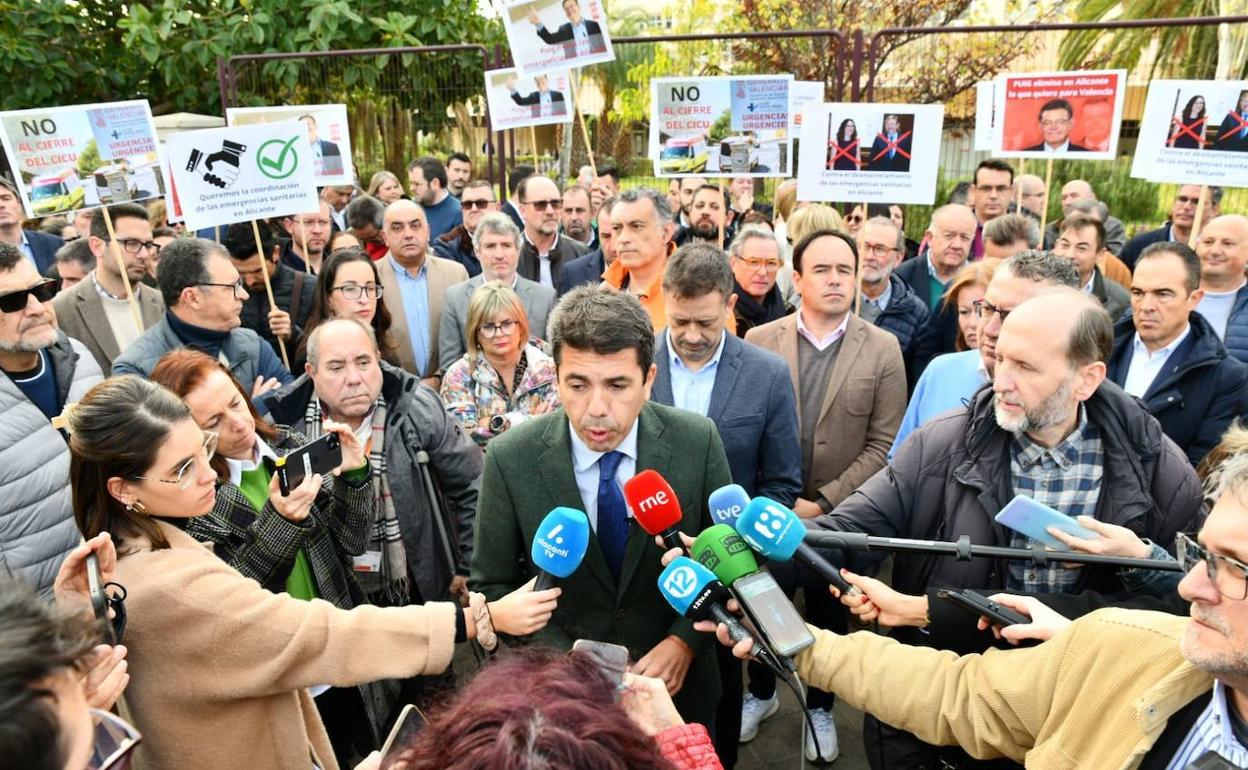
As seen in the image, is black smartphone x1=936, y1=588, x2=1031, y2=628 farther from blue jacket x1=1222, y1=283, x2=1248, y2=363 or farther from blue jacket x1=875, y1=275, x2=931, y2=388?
blue jacket x1=1222, y1=283, x2=1248, y2=363

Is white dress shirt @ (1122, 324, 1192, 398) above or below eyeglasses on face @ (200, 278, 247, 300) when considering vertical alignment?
below

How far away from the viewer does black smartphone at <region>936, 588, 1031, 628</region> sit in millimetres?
2074

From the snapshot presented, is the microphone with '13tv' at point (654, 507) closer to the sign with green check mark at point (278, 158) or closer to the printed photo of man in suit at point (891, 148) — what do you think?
the printed photo of man in suit at point (891, 148)

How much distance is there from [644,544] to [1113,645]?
1254mm

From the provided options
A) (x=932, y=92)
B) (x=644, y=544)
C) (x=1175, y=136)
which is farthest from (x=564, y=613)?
(x=932, y=92)

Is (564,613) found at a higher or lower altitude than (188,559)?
lower

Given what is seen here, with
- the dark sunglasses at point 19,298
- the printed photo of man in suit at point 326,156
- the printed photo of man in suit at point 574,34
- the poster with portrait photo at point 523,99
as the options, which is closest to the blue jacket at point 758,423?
the dark sunglasses at point 19,298

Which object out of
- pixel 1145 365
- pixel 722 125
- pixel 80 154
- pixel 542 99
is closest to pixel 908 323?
pixel 1145 365

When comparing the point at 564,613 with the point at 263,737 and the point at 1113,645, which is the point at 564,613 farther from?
the point at 1113,645

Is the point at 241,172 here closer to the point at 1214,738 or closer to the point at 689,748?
the point at 689,748

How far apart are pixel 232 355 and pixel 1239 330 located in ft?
18.3

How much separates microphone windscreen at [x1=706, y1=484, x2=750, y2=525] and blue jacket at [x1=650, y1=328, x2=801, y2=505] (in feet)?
3.38

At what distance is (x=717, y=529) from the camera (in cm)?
215

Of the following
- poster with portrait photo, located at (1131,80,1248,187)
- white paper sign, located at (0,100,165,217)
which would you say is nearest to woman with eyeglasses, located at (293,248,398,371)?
white paper sign, located at (0,100,165,217)
